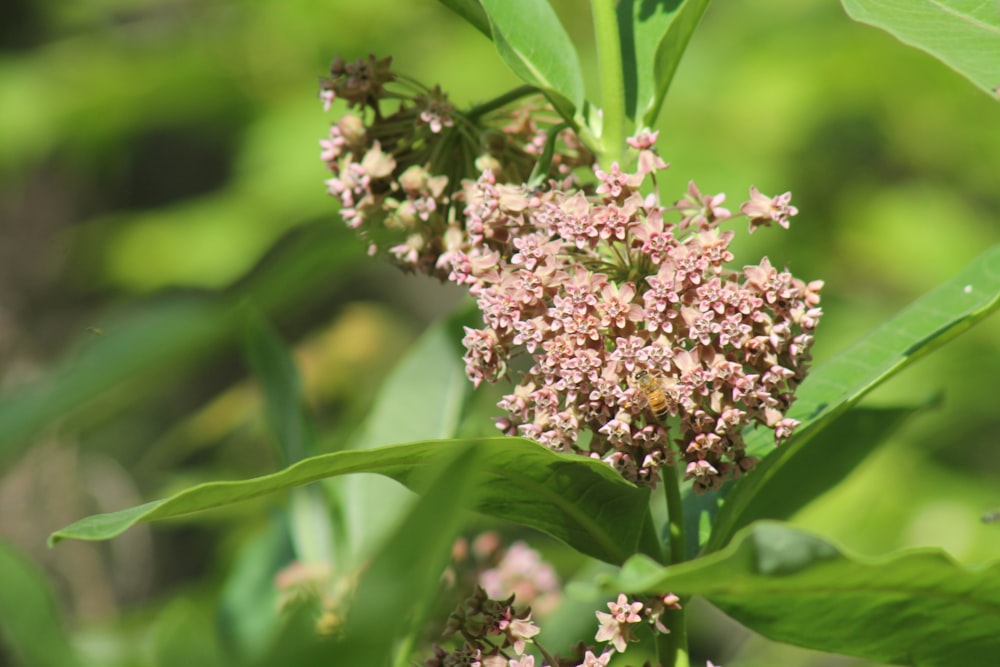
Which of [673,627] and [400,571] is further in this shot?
[673,627]

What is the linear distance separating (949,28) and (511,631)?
79cm

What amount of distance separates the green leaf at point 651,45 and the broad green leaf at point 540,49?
0.08m

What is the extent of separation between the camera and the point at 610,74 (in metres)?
1.27

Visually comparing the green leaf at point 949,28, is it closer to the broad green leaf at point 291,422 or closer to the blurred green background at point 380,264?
the broad green leaf at point 291,422

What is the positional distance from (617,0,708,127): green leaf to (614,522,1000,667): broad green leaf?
0.57 m

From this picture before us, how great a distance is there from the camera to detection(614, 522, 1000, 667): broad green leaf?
2.95ft

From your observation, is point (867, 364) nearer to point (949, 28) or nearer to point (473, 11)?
point (949, 28)

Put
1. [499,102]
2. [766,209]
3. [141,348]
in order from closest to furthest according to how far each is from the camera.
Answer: [141,348]
[766,209]
[499,102]

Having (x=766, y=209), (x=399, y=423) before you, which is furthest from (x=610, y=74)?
(x=399, y=423)

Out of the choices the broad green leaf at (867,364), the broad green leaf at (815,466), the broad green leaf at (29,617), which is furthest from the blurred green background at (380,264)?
the broad green leaf at (29,617)

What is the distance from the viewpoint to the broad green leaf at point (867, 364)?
4.03ft

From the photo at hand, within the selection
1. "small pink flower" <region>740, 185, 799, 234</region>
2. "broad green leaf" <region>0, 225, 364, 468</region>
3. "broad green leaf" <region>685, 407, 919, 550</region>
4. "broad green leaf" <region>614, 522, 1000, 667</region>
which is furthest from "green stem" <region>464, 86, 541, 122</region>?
"broad green leaf" <region>0, 225, 364, 468</region>

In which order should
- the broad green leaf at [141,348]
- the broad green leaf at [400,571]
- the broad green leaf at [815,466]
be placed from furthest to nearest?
the broad green leaf at [815,466], the broad green leaf at [400,571], the broad green leaf at [141,348]

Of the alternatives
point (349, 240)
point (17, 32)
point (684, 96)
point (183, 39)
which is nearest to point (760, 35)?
point (684, 96)
